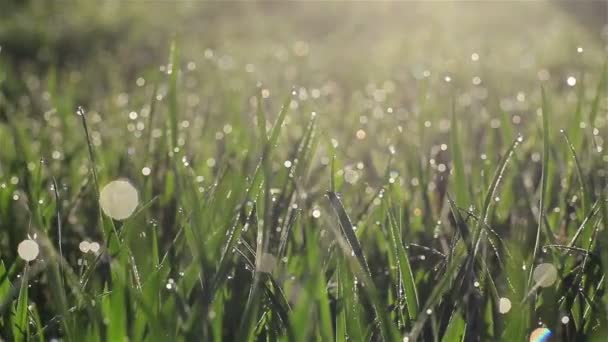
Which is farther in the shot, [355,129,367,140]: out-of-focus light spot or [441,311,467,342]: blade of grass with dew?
[355,129,367,140]: out-of-focus light spot

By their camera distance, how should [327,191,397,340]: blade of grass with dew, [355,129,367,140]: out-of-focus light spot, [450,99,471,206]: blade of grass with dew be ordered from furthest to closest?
1. [355,129,367,140]: out-of-focus light spot
2. [450,99,471,206]: blade of grass with dew
3. [327,191,397,340]: blade of grass with dew

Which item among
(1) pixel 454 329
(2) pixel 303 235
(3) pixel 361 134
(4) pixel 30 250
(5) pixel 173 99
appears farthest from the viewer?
(3) pixel 361 134

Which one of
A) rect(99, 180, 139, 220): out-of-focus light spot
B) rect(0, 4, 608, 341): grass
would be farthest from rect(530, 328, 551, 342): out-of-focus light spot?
rect(99, 180, 139, 220): out-of-focus light spot

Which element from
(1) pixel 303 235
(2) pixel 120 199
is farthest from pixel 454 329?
(2) pixel 120 199

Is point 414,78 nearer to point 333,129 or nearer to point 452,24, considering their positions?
point 333,129

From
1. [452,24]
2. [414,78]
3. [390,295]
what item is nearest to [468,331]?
[390,295]

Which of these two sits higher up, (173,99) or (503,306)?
(173,99)

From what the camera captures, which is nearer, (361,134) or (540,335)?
(540,335)

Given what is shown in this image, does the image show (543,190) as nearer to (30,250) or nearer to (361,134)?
(30,250)

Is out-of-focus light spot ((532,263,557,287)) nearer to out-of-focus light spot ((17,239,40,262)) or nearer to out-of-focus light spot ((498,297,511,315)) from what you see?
out-of-focus light spot ((498,297,511,315))

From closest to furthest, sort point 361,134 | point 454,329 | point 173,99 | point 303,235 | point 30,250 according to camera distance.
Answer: point 454,329, point 30,250, point 303,235, point 173,99, point 361,134

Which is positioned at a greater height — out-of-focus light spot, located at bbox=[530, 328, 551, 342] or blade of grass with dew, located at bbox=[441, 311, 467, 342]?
blade of grass with dew, located at bbox=[441, 311, 467, 342]

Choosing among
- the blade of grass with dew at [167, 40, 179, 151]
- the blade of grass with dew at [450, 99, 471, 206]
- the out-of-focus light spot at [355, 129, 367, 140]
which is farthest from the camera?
the out-of-focus light spot at [355, 129, 367, 140]
